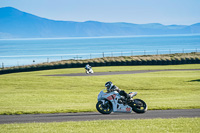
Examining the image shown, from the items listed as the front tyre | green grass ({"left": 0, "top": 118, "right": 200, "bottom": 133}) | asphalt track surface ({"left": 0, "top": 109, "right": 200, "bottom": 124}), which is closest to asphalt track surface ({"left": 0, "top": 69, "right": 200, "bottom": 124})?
asphalt track surface ({"left": 0, "top": 109, "right": 200, "bottom": 124})

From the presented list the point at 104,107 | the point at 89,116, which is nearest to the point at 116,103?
the point at 104,107

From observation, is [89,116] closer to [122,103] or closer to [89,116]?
[89,116]

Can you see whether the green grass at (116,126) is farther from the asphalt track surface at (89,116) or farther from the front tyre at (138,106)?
the front tyre at (138,106)

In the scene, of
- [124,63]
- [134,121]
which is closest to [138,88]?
[134,121]

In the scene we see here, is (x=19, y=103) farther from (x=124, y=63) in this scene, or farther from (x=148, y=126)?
(x=124, y=63)

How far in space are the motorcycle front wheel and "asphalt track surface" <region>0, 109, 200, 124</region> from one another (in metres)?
0.24

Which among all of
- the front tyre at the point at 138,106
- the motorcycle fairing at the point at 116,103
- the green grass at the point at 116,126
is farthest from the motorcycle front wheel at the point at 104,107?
the green grass at the point at 116,126

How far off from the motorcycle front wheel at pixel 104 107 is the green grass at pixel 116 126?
2448 mm

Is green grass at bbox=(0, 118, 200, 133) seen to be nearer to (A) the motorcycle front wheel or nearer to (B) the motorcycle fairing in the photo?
(B) the motorcycle fairing

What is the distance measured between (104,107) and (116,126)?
3.71m

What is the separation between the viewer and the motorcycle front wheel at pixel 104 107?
1742 centimetres

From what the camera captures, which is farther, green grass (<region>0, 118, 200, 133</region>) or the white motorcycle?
the white motorcycle

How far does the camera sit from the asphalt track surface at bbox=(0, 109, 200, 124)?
16250 mm

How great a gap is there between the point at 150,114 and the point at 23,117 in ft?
21.2
